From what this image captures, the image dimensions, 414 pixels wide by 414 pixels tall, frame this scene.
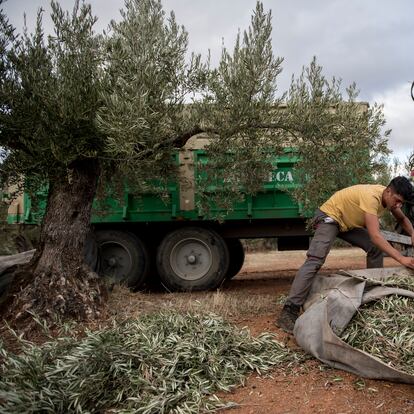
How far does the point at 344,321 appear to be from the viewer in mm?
3846

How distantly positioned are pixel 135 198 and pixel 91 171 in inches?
91.7

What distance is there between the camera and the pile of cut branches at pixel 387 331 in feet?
11.6

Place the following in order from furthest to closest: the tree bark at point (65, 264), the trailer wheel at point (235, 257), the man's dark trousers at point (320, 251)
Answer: the trailer wheel at point (235, 257) → the tree bark at point (65, 264) → the man's dark trousers at point (320, 251)

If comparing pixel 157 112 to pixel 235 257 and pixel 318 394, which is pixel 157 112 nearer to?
pixel 318 394

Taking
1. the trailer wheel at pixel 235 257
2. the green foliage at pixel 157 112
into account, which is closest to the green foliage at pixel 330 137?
the green foliage at pixel 157 112

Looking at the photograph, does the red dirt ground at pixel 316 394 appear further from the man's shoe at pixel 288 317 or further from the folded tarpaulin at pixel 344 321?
the man's shoe at pixel 288 317

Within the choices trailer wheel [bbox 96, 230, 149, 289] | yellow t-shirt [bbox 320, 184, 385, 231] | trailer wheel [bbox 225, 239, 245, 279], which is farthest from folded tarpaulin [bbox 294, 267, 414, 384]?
trailer wheel [bbox 225, 239, 245, 279]

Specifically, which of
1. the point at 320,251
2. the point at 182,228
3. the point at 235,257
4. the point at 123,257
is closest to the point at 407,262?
the point at 320,251

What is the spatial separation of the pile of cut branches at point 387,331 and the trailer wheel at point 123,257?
4.91 m

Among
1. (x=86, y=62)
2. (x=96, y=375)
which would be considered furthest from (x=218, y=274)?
(x=96, y=375)

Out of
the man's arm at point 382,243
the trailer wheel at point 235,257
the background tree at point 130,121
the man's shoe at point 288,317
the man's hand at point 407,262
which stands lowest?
the man's shoe at point 288,317

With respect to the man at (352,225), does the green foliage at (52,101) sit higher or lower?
higher

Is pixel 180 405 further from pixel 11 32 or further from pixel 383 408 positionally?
pixel 11 32

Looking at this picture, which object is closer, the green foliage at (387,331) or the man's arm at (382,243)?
the green foliage at (387,331)
